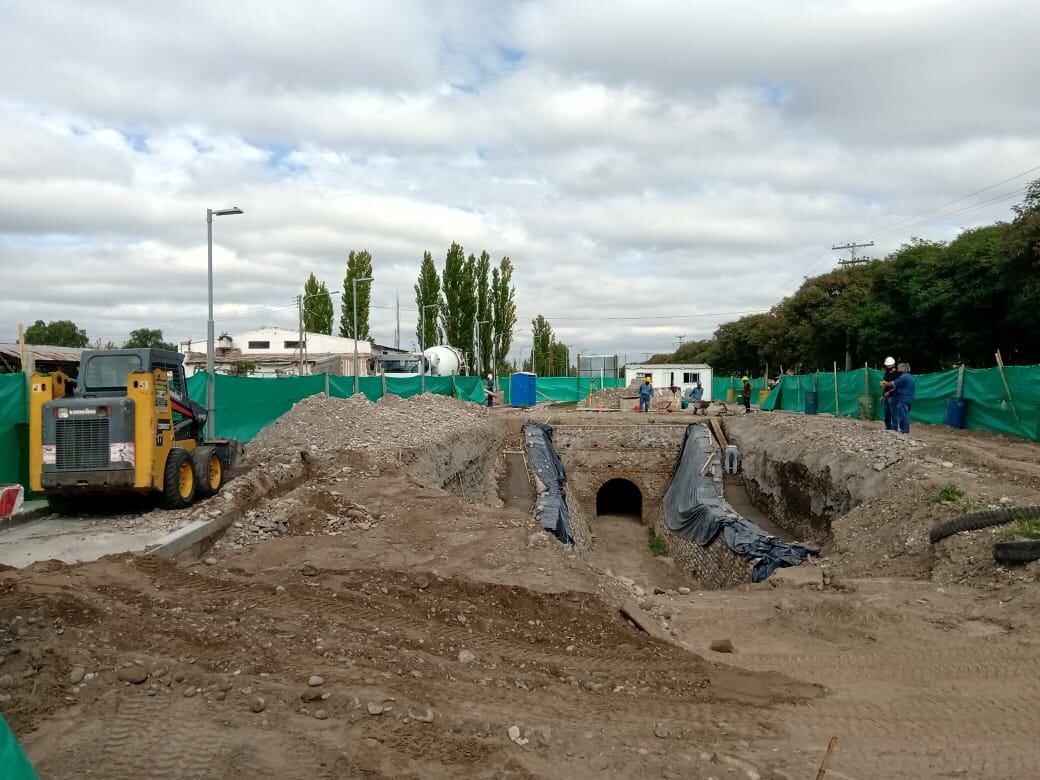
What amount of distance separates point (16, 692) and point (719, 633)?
5.93 metres

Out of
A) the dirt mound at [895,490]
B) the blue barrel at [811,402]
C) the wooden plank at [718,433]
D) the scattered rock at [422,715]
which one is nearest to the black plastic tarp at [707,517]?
the wooden plank at [718,433]

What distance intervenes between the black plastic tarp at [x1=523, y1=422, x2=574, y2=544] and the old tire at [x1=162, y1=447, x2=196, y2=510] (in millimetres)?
7026

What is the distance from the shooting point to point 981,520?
30.7ft

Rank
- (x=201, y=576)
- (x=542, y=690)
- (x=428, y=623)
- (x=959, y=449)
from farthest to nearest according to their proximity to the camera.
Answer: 1. (x=959, y=449)
2. (x=201, y=576)
3. (x=428, y=623)
4. (x=542, y=690)

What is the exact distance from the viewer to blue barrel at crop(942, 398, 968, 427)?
19.3 meters

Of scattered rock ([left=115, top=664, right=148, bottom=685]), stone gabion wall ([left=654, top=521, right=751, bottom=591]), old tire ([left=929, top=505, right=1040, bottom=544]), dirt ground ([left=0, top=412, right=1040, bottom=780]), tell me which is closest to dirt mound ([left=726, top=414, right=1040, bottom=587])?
old tire ([left=929, top=505, right=1040, bottom=544])

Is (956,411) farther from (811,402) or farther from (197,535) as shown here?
(197,535)

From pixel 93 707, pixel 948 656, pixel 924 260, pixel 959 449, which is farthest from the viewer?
pixel 924 260

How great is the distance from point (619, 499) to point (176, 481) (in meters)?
24.0

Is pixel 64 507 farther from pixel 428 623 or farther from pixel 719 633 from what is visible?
pixel 719 633

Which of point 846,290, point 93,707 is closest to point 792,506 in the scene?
point 93,707

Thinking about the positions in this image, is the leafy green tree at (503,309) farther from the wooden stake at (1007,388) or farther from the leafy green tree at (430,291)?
the wooden stake at (1007,388)

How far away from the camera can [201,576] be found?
303 inches

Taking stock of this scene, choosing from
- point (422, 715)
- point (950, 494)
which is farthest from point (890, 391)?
point (422, 715)
